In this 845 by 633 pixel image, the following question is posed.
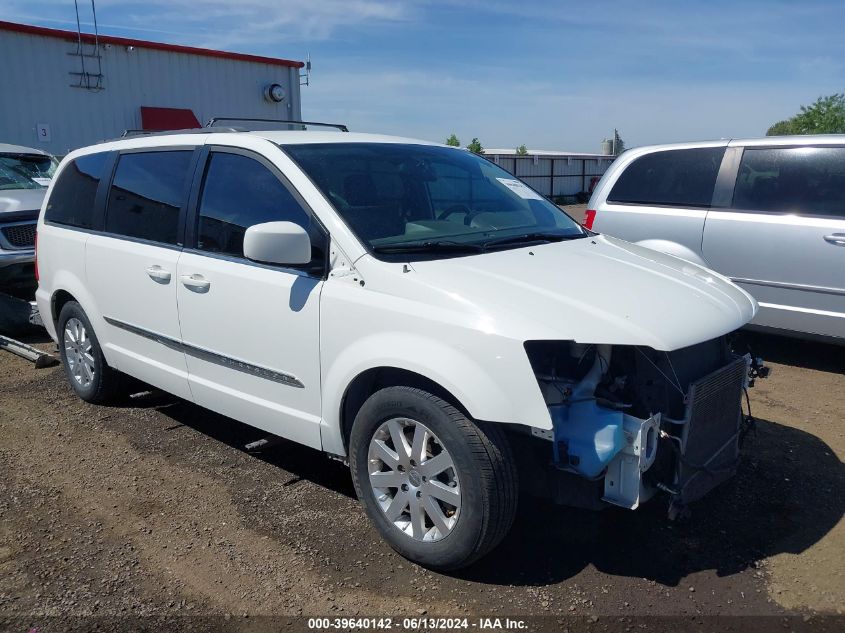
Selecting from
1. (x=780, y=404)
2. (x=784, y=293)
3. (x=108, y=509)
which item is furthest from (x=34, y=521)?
(x=784, y=293)

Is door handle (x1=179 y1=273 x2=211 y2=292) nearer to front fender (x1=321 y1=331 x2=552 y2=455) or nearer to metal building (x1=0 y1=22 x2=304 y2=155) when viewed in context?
front fender (x1=321 y1=331 x2=552 y2=455)

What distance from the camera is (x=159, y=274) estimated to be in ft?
13.3

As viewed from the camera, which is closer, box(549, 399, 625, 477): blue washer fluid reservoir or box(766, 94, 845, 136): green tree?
box(549, 399, 625, 477): blue washer fluid reservoir

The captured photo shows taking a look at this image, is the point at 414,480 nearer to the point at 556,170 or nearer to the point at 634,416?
the point at 634,416

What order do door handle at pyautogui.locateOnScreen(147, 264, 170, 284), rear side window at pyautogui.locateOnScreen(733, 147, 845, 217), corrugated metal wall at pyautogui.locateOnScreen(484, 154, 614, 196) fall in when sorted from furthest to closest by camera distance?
corrugated metal wall at pyautogui.locateOnScreen(484, 154, 614, 196) < rear side window at pyautogui.locateOnScreen(733, 147, 845, 217) < door handle at pyautogui.locateOnScreen(147, 264, 170, 284)

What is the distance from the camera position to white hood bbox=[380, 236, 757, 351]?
275 centimetres

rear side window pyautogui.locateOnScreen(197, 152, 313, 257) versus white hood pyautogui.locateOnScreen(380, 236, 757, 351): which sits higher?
rear side window pyautogui.locateOnScreen(197, 152, 313, 257)

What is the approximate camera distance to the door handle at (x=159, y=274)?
13.1 feet

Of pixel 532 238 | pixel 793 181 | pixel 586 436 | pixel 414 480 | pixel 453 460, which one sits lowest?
pixel 414 480

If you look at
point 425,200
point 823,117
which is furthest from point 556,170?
point 425,200

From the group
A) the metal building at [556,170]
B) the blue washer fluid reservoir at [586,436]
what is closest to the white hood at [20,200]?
the blue washer fluid reservoir at [586,436]

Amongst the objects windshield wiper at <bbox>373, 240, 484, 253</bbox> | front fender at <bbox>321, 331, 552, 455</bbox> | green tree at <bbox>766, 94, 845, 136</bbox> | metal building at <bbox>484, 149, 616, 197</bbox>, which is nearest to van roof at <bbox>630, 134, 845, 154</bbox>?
windshield wiper at <bbox>373, 240, 484, 253</bbox>

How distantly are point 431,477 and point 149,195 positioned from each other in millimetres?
2553

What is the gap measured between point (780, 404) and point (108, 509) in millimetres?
4345
